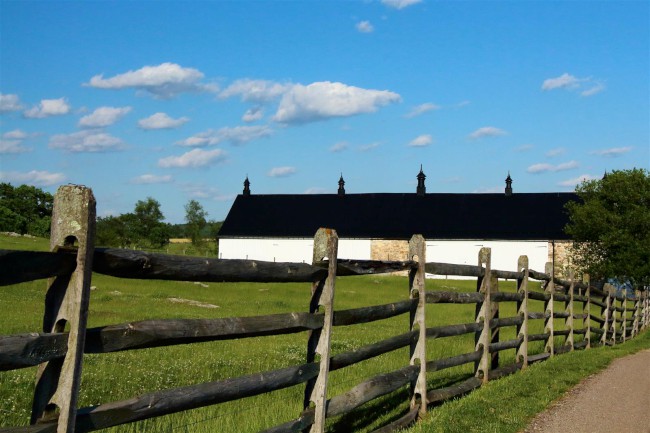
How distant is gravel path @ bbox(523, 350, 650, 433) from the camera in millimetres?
7844

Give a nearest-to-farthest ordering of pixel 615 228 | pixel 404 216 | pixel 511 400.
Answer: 1. pixel 511 400
2. pixel 615 228
3. pixel 404 216

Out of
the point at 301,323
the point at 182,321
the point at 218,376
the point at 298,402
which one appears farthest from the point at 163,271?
the point at 218,376

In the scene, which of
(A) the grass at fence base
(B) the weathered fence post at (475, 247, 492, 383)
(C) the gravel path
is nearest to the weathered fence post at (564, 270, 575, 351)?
(A) the grass at fence base

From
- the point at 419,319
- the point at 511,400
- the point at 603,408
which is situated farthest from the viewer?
the point at 603,408

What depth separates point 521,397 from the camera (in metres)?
9.20

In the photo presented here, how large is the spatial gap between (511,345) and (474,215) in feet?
195

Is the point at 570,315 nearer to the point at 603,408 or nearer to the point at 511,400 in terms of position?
the point at 603,408

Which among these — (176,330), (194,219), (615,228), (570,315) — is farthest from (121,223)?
(176,330)

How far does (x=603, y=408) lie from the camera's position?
9047 mm

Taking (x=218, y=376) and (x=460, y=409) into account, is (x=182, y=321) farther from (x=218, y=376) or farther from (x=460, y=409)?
(x=218, y=376)

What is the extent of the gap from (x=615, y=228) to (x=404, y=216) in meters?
24.4

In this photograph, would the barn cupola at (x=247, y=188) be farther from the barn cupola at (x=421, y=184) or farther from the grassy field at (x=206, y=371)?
the grassy field at (x=206, y=371)

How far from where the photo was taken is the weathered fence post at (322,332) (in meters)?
5.81

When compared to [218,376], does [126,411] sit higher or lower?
higher
